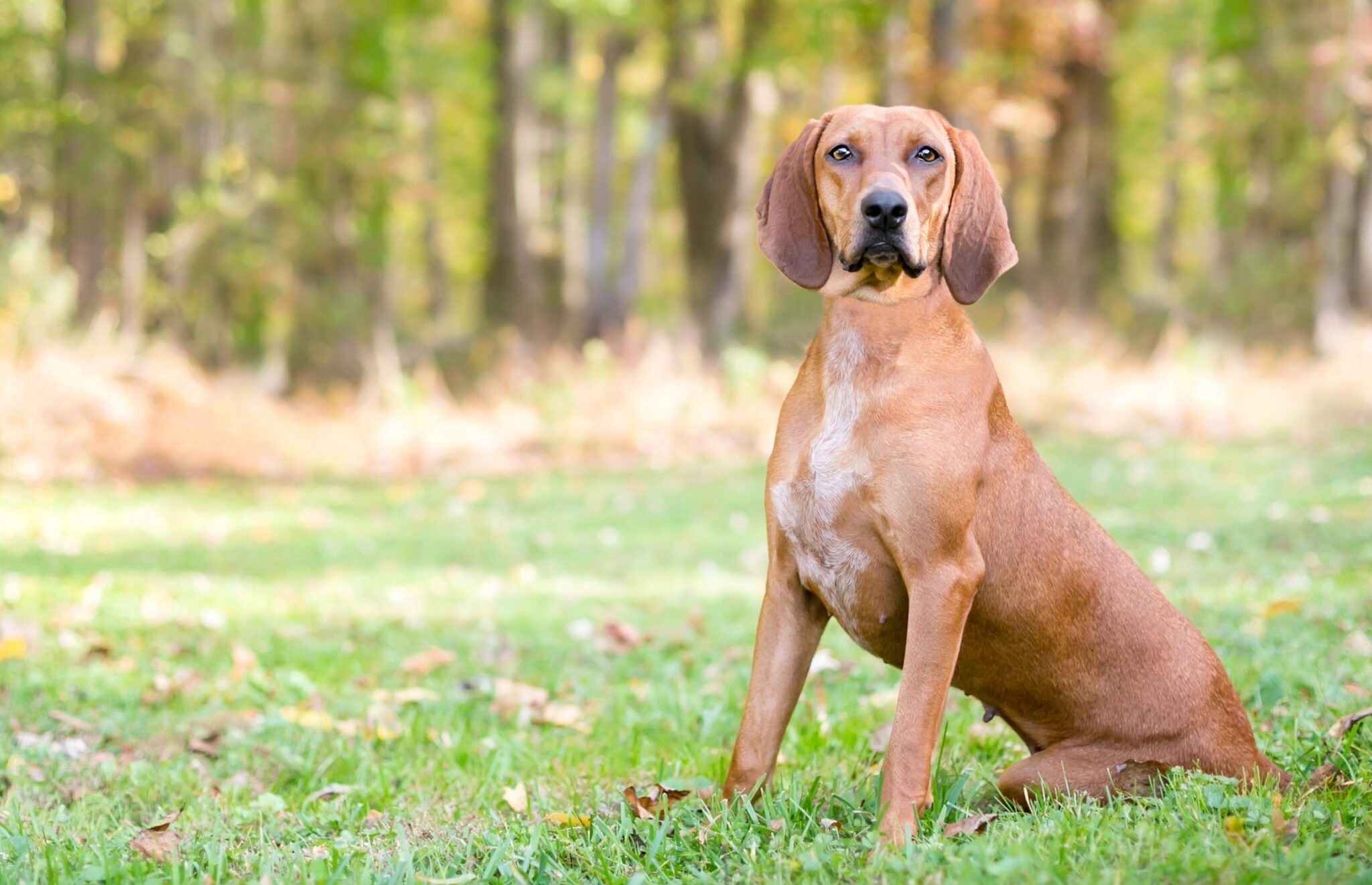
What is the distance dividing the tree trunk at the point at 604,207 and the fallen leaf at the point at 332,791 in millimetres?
17696

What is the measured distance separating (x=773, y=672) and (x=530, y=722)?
5.53 ft

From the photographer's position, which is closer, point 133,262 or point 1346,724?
point 1346,724

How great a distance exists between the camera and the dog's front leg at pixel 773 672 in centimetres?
348

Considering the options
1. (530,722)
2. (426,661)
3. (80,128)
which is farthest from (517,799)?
(80,128)

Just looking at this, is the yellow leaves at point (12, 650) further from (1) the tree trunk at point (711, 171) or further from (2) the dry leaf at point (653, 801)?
(1) the tree trunk at point (711, 171)

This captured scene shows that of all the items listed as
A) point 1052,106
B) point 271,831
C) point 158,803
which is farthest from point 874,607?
point 1052,106

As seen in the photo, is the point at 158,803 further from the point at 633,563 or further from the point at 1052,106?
the point at 1052,106

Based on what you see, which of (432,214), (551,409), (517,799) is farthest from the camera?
(432,214)

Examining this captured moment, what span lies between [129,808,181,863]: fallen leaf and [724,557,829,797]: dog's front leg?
Answer: 4.83 feet

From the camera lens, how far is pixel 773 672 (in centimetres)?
348

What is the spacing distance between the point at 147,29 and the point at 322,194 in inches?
129

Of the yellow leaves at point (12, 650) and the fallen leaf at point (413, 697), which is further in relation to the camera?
the yellow leaves at point (12, 650)

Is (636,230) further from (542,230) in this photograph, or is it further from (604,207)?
(542,230)

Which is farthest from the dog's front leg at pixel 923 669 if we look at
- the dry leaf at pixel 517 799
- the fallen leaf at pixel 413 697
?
the fallen leaf at pixel 413 697
